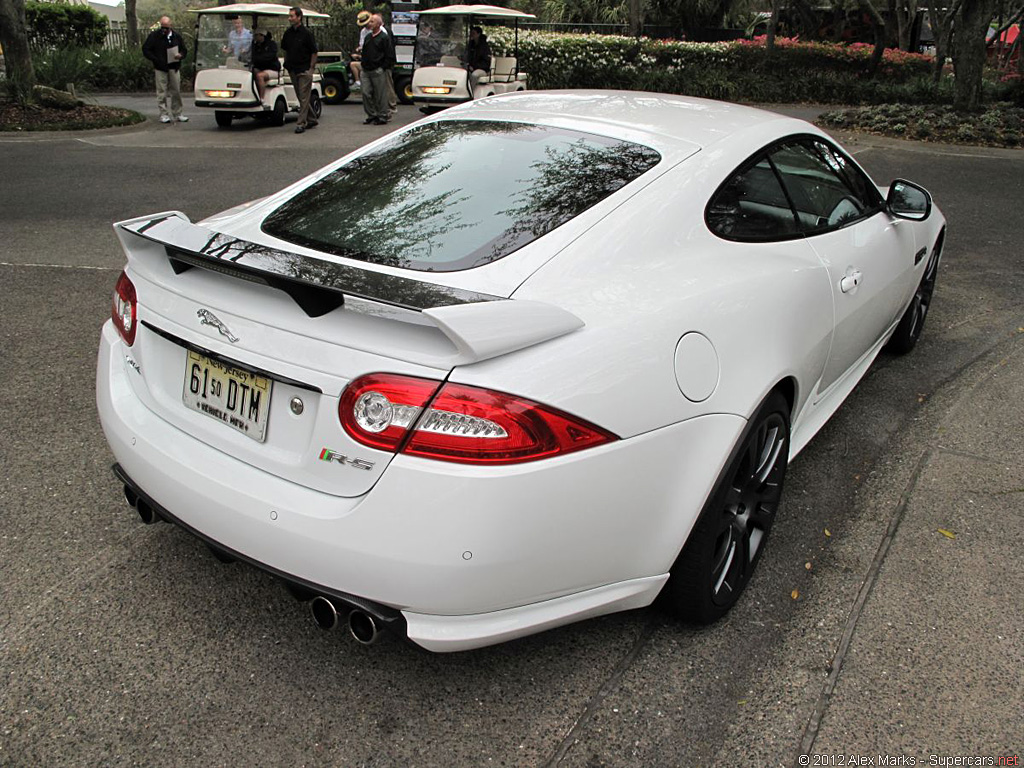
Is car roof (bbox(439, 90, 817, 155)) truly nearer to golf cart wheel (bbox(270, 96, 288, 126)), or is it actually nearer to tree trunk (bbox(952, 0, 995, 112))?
golf cart wheel (bbox(270, 96, 288, 126))

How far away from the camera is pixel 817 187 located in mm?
3684

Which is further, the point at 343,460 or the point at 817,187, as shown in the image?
the point at 817,187

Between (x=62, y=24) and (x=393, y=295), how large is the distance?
33249mm

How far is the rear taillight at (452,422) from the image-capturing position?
204cm

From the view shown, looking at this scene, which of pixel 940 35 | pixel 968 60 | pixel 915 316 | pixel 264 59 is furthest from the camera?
pixel 940 35

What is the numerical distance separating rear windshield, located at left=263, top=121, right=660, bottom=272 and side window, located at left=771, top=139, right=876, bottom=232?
770 millimetres

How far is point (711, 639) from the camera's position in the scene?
2.74 meters

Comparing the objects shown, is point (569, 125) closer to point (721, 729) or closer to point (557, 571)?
point (557, 571)

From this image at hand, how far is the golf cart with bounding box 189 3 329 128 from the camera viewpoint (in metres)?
14.0

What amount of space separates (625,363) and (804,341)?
1.04m

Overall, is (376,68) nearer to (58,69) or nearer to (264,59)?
(264,59)

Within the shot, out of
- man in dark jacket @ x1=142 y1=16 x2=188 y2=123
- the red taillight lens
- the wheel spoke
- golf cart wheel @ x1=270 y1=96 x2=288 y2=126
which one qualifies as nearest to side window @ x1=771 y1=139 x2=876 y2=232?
the wheel spoke

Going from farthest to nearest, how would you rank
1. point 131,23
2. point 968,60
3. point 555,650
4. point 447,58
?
point 131,23, point 447,58, point 968,60, point 555,650

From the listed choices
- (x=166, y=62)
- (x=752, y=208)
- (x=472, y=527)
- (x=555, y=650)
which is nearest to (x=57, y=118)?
(x=166, y=62)
